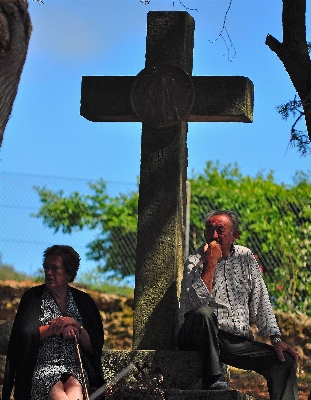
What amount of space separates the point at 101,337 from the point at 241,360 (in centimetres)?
101

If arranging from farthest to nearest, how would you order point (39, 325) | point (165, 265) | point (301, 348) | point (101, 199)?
point (101, 199) < point (301, 348) < point (165, 265) < point (39, 325)

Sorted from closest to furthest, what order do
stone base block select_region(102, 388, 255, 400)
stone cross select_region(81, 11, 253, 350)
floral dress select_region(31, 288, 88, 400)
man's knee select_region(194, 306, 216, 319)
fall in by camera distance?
stone base block select_region(102, 388, 255, 400) → floral dress select_region(31, 288, 88, 400) → man's knee select_region(194, 306, 216, 319) → stone cross select_region(81, 11, 253, 350)

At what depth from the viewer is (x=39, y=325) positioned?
685 cm

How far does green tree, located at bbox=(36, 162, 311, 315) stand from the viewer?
11.3m

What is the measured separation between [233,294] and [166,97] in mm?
1723

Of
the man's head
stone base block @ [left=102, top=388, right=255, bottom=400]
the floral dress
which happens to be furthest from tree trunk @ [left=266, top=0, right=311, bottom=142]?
the floral dress

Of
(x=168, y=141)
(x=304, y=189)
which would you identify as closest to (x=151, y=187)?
(x=168, y=141)

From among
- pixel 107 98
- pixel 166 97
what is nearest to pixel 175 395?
pixel 166 97

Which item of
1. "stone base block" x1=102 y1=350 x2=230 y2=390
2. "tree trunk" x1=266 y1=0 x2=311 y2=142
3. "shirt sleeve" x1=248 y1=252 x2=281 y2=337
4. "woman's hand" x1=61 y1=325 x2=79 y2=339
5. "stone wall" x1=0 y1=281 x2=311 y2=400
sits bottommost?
"stone base block" x1=102 y1=350 x2=230 y2=390

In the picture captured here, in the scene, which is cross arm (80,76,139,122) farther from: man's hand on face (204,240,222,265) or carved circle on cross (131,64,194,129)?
man's hand on face (204,240,222,265)

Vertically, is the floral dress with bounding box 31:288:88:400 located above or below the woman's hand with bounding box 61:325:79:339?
below

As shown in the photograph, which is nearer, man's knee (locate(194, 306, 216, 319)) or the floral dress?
the floral dress

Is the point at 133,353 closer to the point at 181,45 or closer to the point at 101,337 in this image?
the point at 101,337

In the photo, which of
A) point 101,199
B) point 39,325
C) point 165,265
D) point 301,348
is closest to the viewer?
point 39,325
